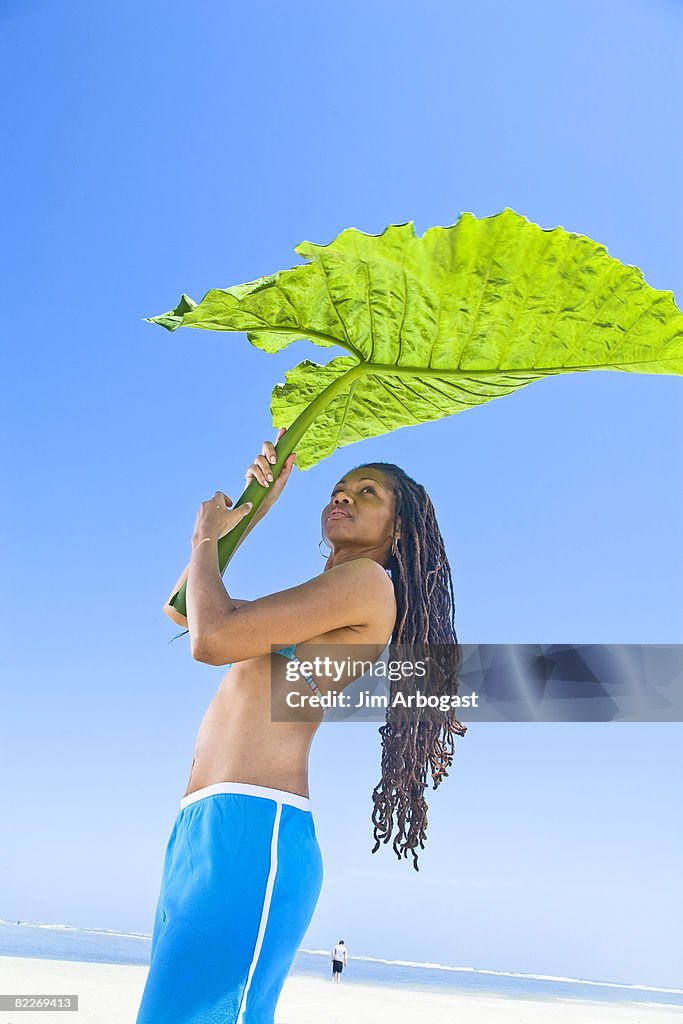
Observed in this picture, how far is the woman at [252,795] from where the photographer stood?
3.22 ft

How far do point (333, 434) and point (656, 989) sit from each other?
28.5 meters

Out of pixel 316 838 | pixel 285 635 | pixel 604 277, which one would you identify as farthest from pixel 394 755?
pixel 604 277

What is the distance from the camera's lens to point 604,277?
99 centimetres

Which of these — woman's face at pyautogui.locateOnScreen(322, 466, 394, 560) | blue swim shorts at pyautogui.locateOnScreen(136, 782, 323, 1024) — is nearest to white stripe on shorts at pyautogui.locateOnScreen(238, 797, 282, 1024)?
blue swim shorts at pyautogui.locateOnScreen(136, 782, 323, 1024)

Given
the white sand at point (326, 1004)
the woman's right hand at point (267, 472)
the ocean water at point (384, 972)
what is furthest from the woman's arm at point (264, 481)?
the ocean water at point (384, 972)

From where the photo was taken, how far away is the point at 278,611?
3.58 feet

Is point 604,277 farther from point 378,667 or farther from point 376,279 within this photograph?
point 378,667

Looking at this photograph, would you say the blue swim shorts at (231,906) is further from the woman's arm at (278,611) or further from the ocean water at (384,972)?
the ocean water at (384,972)

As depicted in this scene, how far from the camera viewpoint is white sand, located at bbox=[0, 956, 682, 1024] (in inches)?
358

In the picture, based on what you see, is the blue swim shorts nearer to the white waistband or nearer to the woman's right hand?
the white waistband

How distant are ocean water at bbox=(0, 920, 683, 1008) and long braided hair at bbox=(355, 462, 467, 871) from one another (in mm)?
16759

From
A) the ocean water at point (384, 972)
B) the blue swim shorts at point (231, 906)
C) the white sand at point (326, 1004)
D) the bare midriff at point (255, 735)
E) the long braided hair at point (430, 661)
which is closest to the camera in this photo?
the blue swim shorts at point (231, 906)

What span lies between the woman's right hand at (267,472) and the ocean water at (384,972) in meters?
17.1

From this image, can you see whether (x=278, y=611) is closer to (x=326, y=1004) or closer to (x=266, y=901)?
Result: (x=266, y=901)
